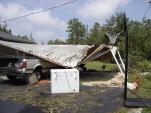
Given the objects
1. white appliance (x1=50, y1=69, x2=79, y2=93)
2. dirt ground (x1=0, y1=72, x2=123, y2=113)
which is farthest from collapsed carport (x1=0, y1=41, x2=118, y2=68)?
white appliance (x1=50, y1=69, x2=79, y2=93)

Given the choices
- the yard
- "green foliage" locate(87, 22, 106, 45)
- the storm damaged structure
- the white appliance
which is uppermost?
"green foliage" locate(87, 22, 106, 45)

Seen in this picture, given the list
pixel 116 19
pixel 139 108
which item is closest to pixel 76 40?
pixel 116 19

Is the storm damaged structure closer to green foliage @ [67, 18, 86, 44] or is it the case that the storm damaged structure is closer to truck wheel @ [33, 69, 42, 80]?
truck wheel @ [33, 69, 42, 80]

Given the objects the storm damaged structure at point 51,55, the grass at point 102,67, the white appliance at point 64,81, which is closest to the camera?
the white appliance at point 64,81

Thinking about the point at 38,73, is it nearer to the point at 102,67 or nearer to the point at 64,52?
the point at 64,52

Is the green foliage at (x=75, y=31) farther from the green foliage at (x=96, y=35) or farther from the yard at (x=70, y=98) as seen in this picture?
the yard at (x=70, y=98)

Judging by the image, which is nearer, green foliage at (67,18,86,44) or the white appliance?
the white appliance

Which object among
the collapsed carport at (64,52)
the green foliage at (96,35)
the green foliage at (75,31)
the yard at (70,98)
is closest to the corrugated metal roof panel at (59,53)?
the collapsed carport at (64,52)

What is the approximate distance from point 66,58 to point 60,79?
4294mm

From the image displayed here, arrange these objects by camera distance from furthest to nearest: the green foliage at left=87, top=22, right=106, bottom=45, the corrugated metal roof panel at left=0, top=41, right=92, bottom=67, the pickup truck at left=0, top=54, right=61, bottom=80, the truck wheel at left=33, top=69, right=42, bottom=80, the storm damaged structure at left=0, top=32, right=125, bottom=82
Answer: the green foliage at left=87, top=22, right=106, bottom=45 < the truck wheel at left=33, top=69, right=42, bottom=80 < the corrugated metal roof panel at left=0, top=41, right=92, bottom=67 < the storm damaged structure at left=0, top=32, right=125, bottom=82 < the pickup truck at left=0, top=54, right=61, bottom=80

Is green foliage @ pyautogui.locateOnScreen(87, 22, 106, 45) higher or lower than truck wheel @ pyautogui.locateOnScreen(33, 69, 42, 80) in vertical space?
higher

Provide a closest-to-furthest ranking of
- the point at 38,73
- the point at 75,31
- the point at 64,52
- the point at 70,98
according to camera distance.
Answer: the point at 70,98
the point at 38,73
the point at 64,52
the point at 75,31

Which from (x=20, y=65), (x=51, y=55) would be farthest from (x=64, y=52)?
(x=20, y=65)

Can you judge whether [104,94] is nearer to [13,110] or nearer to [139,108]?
[139,108]
